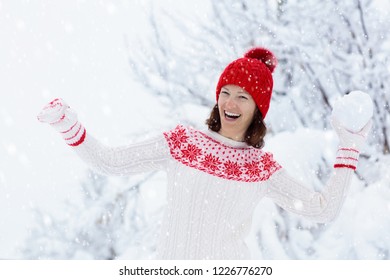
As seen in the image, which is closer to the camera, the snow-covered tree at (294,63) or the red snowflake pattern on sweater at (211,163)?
the red snowflake pattern on sweater at (211,163)

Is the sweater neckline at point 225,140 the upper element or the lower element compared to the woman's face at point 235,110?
lower

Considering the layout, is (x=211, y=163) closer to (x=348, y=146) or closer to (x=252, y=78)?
(x=252, y=78)

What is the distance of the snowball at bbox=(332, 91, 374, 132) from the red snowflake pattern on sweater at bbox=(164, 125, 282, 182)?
374 mm

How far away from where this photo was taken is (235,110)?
223 centimetres

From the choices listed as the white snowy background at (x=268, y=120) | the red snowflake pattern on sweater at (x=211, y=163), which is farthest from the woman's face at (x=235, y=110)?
the white snowy background at (x=268, y=120)

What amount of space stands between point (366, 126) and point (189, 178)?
0.79 metres

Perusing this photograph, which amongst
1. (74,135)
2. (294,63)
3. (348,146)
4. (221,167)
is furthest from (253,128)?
(294,63)

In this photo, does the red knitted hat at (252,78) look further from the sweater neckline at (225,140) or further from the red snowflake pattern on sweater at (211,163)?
the red snowflake pattern on sweater at (211,163)

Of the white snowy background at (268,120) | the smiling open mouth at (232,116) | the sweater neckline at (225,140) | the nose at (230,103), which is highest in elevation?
the white snowy background at (268,120)

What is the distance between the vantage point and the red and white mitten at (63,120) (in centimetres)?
209

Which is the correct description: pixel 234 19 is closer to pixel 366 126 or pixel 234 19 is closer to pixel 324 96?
pixel 324 96

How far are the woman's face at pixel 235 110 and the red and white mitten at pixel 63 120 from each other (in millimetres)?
578

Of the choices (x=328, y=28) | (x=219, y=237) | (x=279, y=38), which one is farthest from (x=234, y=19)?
(x=219, y=237)
